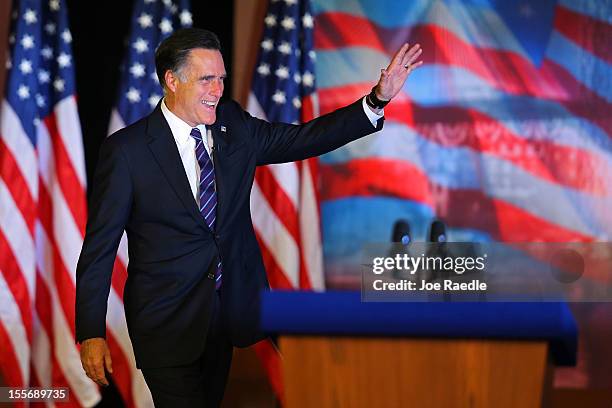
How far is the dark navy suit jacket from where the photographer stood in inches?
98.8

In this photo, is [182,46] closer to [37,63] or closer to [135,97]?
[135,97]

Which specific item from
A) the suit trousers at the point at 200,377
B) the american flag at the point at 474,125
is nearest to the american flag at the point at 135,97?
the american flag at the point at 474,125

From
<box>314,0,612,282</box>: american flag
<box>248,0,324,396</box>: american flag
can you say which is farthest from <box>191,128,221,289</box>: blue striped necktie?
<box>314,0,612,282</box>: american flag

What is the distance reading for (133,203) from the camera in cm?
259

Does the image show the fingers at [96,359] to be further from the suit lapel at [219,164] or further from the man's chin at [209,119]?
the man's chin at [209,119]

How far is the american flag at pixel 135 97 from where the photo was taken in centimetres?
447

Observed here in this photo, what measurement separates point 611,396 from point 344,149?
199 cm

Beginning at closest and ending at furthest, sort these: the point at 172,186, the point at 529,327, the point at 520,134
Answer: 1. the point at 529,327
2. the point at 172,186
3. the point at 520,134

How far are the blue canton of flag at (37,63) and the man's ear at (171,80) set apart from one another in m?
2.01

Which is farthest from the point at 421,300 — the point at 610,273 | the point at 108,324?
the point at 610,273

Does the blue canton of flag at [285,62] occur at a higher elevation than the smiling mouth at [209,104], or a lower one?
higher

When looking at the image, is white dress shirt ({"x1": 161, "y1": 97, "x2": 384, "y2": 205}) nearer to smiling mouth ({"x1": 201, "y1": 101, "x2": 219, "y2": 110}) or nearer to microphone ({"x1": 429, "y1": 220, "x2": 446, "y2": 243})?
smiling mouth ({"x1": 201, "y1": 101, "x2": 219, "y2": 110})

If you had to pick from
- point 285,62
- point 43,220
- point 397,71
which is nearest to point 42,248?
point 43,220

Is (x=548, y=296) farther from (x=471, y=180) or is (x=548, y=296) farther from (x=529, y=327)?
(x=529, y=327)
